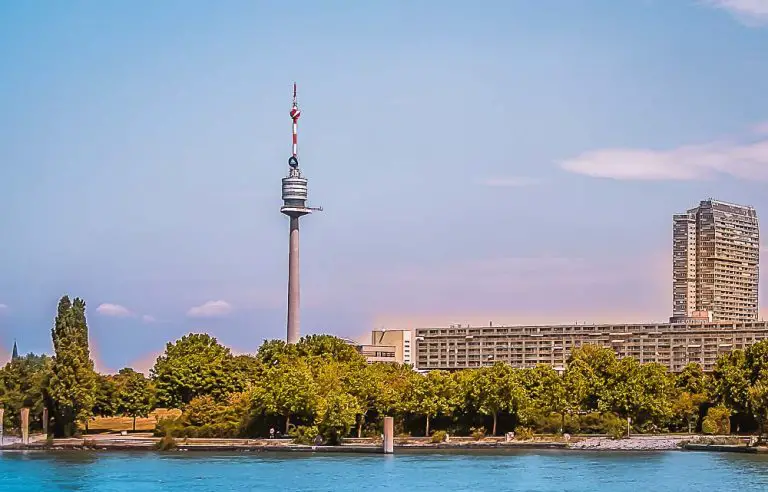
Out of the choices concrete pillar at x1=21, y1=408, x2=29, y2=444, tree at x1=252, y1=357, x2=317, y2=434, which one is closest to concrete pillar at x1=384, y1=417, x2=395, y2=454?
tree at x1=252, y1=357, x2=317, y2=434

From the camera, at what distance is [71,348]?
8138 centimetres

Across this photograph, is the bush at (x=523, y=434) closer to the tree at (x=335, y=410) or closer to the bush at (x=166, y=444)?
the tree at (x=335, y=410)

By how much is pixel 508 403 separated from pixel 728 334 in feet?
251

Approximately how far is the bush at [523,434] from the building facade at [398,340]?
92.0 m

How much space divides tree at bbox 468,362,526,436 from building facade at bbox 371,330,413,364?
9086 centimetres

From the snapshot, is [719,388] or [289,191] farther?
[289,191]

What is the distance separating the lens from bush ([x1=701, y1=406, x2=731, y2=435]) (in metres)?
81.4

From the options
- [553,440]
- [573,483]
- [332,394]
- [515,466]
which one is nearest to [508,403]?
[553,440]

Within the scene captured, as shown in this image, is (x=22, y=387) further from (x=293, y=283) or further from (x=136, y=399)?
(x=293, y=283)

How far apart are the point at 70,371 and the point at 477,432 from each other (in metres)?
23.8

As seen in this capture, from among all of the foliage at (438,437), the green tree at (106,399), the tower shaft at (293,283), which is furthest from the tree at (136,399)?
the tower shaft at (293,283)

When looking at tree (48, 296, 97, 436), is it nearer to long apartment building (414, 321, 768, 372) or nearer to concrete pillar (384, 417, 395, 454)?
concrete pillar (384, 417, 395, 454)

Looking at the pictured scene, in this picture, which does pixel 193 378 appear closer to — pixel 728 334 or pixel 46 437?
pixel 46 437

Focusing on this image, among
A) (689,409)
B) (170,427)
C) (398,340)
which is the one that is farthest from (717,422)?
(398,340)
